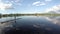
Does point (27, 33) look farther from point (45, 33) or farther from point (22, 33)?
point (45, 33)

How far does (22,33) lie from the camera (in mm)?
32531

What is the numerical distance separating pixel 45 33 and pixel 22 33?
8.46 meters

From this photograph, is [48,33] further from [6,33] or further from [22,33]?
[6,33]

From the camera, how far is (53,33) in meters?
34.2

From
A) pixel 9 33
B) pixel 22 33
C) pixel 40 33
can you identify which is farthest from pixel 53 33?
pixel 9 33

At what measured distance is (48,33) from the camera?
111ft

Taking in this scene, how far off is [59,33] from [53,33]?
2116 millimetres

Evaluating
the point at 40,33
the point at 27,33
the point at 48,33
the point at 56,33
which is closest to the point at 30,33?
the point at 27,33

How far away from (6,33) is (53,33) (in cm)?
1700

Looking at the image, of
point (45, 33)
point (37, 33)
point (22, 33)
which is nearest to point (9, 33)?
point (22, 33)

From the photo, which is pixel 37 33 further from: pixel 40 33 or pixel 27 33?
pixel 27 33

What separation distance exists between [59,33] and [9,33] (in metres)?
18.0

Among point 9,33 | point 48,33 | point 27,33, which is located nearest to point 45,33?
point 48,33

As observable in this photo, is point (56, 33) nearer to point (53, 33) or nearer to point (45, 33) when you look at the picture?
point (53, 33)
